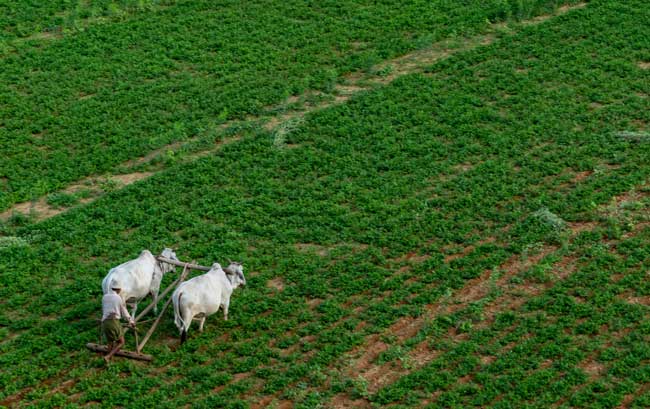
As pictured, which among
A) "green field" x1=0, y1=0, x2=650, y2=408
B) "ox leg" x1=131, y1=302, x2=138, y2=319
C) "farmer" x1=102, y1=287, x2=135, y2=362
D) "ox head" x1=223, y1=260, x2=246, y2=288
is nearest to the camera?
"farmer" x1=102, y1=287, x2=135, y2=362

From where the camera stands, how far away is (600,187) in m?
18.0

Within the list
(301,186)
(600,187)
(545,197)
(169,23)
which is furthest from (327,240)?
(169,23)

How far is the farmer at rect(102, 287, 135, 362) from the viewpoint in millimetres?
13633

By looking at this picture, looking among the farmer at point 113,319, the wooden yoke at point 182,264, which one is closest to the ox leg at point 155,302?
the wooden yoke at point 182,264

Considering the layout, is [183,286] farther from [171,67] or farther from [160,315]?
[171,67]

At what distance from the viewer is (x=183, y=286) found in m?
14.2

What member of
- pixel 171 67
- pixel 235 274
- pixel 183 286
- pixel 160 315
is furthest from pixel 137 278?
pixel 171 67

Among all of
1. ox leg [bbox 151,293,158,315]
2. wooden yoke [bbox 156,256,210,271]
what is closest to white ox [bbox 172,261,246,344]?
wooden yoke [bbox 156,256,210,271]

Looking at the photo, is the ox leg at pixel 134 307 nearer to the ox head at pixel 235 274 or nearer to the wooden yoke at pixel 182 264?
the wooden yoke at pixel 182 264

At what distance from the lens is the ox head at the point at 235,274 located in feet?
49.4

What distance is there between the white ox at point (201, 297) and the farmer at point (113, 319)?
72 centimetres

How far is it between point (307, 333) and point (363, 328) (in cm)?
85

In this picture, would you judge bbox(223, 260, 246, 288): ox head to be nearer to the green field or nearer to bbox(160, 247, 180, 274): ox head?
the green field

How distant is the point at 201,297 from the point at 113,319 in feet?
4.33
